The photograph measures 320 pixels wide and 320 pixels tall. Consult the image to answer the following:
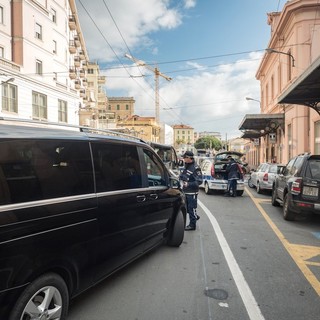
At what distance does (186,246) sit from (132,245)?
199 centimetres

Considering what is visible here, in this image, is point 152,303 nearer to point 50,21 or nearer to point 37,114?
point 37,114

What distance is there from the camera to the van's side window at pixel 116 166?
3.62 meters

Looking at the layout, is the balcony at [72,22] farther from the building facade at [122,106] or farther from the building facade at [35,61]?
the building facade at [122,106]

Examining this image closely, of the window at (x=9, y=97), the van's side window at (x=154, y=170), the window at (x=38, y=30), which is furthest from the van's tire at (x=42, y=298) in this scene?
the window at (x=38, y=30)

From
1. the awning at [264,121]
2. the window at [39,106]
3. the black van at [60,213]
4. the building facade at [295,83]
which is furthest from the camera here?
the window at [39,106]

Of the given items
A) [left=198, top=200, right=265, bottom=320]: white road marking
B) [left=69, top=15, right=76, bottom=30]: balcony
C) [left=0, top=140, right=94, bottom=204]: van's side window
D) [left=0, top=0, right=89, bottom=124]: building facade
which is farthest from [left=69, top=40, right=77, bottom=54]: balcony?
[left=0, top=140, right=94, bottom=204]: van's side window

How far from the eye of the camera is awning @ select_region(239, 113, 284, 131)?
24.2 meters

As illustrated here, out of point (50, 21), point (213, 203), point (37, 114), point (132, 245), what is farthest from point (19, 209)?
point (50, 21)

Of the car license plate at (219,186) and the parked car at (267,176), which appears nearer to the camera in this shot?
the car license plate at (219,186)

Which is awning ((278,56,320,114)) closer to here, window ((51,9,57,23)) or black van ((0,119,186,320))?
black van ((0,119,186,320))

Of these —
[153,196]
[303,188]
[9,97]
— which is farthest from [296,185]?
[9,97]

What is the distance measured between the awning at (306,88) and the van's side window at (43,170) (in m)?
9.49

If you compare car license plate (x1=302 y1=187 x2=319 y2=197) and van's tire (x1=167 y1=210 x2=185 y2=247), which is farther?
car license plate (x1=302 y1=187 x2=319 y2=197)

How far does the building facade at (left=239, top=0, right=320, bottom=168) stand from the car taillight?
15.1ft
